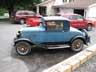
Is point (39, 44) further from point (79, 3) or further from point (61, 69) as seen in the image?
point (79, 3)

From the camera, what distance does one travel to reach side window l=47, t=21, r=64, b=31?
10.8 m

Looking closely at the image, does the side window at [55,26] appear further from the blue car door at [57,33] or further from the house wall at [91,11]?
the house wall at [91,11]

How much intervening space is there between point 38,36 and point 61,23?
1.31m

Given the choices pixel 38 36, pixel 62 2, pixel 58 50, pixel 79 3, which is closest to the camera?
pixel 38 36

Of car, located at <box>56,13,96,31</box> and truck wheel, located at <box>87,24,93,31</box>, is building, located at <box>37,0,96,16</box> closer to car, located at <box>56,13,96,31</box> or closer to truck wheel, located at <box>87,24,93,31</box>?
truck wheel, located at <box>87,24,93,31</box>

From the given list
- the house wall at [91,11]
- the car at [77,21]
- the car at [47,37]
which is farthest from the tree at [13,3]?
the car at [47,37]

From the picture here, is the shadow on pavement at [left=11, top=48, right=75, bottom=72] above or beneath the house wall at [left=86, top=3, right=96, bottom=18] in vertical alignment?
beneath

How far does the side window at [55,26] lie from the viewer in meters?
10.8

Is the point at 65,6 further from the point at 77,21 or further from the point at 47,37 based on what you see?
the point at 47,37

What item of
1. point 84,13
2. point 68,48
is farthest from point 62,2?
point 68,48

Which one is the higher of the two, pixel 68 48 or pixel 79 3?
pixel 79 3

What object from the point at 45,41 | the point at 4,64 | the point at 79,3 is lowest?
the point at 4,64

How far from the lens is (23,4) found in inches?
1368

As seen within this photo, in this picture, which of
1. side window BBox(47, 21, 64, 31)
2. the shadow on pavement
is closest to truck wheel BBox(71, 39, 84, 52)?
the shadow on pavement
